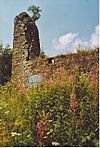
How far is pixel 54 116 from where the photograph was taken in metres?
4.64

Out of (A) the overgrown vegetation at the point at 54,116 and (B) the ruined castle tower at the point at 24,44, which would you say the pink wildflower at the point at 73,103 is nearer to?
(A) the overgrown vegetation at the point at 54,116

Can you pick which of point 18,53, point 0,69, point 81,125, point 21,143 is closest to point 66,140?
point 81,125

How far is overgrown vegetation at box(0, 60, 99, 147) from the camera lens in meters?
4.22

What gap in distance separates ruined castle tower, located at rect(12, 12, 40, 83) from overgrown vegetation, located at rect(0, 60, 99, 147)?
5.13m

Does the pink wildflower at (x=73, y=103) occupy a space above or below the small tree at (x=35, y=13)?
below

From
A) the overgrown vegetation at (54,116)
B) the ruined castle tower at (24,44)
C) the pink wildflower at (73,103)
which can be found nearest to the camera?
the overgrown vegetation at (54,116)

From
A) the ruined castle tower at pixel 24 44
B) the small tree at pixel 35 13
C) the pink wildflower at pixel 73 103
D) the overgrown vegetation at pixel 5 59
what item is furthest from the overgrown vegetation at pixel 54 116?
the overgrown vegetation at pixel 5 59

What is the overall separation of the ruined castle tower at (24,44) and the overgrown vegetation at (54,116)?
5.13 m

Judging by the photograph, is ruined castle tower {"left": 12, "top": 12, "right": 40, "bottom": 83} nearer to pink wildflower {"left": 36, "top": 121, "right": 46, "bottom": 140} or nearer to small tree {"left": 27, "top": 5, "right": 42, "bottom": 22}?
small tree {"left": 27, "top": 5, "right": 42, "bottom": 22}

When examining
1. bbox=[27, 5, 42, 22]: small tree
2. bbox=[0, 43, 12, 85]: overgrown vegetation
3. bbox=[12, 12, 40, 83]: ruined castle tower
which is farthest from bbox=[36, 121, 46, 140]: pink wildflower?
bbox=[0, 43, 12, 85]: overgrown vegetation

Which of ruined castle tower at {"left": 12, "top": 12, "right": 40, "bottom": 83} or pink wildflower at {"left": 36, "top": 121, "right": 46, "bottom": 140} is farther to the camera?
ruined castle tower at {"left": 12, "top": 12, "right": 40, "bottom": 83}

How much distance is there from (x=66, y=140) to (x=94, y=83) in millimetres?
876

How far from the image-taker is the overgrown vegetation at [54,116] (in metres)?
4.22

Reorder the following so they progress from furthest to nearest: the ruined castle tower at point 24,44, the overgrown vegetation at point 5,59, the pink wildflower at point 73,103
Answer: the overgrown vegetation at point 5,59
the ruined castle tower at point 24,44
the pink wildflower at point 73,103
